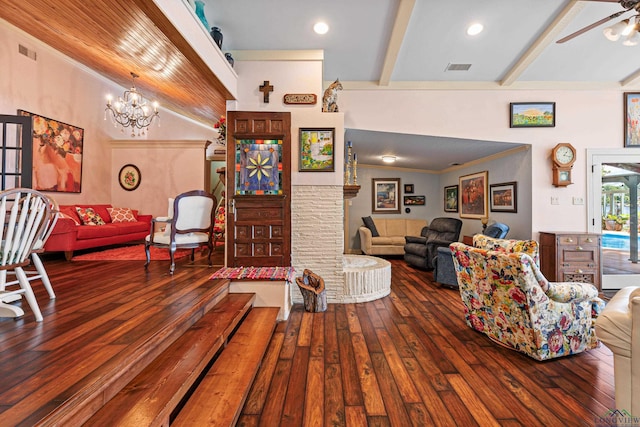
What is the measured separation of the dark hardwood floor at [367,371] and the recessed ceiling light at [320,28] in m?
3.29

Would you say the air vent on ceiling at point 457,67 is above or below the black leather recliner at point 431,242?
above

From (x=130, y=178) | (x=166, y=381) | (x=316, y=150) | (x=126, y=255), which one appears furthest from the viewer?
(x=130, y=178)

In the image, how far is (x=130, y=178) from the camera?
6617 millimetres

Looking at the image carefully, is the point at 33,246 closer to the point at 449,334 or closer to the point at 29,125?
the point at 29,125

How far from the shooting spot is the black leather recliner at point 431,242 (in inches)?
208

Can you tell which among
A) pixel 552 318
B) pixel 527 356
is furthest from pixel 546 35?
pixel 527 356

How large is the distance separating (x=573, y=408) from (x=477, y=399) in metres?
0.55

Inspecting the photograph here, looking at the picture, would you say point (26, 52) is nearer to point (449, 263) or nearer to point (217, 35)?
point (217, 35)

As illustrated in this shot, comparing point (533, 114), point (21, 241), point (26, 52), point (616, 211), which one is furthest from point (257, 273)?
point (616, 211)

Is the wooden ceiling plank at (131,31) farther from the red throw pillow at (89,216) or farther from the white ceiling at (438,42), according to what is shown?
the red throw pillow at (89,216)

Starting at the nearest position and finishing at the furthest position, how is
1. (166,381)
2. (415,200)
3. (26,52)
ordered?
1. (166,381)
2. (26,52)
3. (415,200)

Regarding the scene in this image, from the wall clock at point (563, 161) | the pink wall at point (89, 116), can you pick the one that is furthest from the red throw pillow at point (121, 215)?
the wall clock at point (563, 161)

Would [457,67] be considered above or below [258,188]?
above

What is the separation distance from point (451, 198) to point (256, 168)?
5416mm
